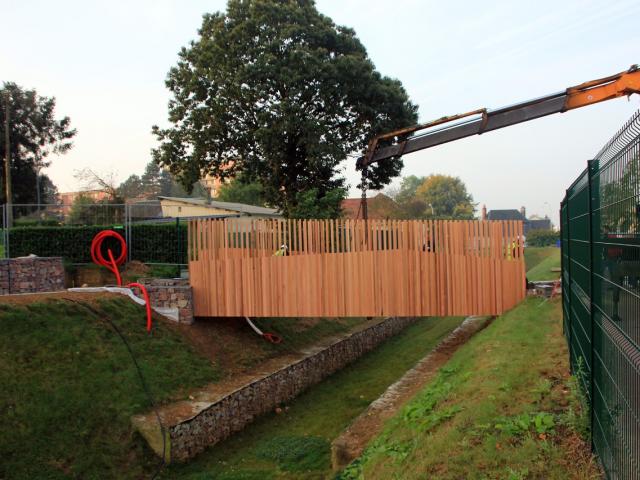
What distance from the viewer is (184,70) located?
75.2 feet

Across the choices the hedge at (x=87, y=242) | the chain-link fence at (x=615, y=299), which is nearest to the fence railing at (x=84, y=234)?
the hedge at (x=87, y=242)

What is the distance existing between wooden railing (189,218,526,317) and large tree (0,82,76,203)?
849 inches

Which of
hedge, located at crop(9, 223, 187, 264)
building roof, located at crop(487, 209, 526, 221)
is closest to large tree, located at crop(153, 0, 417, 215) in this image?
hedge, located at crop(9, 223, 187, 264)

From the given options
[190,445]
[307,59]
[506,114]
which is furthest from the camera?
[307,59]

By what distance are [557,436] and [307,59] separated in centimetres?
1831

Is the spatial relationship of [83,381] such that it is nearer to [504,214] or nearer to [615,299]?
[615,299]

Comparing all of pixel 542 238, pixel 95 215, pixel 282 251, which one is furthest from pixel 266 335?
→ pixel 542 238

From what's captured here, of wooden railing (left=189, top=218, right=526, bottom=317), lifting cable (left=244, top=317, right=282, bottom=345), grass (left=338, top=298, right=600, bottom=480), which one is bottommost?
lifting cable (left=244, top=317, right=282, bottom=345)

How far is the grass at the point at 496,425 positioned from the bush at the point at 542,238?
161 ft

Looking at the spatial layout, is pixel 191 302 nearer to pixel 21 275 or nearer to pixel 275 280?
pixel 275 280

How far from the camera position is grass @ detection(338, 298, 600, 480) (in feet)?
14.6

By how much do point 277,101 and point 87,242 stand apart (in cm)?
923

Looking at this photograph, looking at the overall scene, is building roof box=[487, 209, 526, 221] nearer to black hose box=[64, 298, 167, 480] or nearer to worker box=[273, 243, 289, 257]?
worker box=[273, 243, 289, 257]

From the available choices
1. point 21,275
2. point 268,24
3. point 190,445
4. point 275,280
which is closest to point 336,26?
point 268,24
